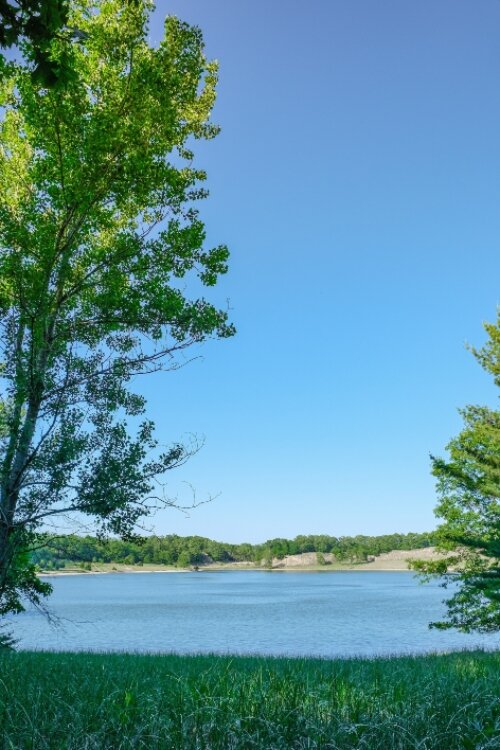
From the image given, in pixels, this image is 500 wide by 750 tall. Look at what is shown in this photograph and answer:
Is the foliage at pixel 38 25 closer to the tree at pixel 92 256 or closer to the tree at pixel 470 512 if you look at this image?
the tree at pixel 92 256

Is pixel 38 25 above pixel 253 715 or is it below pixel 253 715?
above

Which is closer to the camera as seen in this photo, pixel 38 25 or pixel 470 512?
pixel 38 25

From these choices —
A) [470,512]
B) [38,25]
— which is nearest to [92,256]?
[38,25]

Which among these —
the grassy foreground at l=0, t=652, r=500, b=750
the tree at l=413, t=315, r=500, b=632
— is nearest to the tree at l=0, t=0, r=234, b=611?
the grassy foreground at l=0, t=652, r=500, b=750

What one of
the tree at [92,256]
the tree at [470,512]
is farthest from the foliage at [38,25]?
the tree at [470,512]

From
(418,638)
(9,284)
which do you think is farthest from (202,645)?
(9,284)

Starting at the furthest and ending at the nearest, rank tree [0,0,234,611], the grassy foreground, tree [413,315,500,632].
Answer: tree [413,315,500,632] → tree [0,0,234,611] → the grassy foreground

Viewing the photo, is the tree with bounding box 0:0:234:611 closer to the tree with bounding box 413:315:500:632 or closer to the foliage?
the foliage

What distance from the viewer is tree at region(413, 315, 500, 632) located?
26375 mm

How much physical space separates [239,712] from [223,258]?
9746 mm

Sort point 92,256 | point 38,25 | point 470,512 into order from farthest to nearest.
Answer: point 470,512 → point 92,256 → point 38,25

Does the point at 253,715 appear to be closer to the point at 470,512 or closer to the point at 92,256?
the point at 92,256

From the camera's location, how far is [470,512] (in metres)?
28.6

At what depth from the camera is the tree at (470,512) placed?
26.4 m
